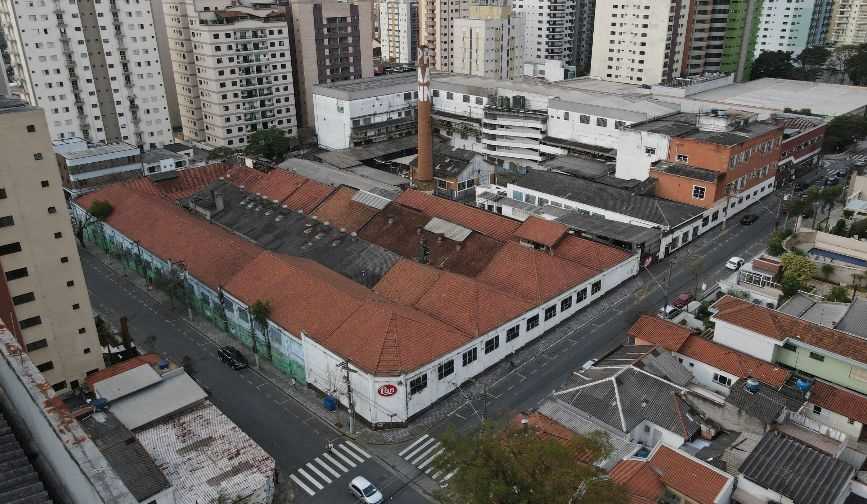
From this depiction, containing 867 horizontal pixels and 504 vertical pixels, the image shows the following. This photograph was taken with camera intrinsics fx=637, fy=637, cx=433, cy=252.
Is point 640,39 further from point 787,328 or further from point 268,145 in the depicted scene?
point 787,328

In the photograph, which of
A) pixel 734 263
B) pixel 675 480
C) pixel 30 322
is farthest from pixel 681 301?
pixel 30 322

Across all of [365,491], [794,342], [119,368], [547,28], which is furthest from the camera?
[547,28]

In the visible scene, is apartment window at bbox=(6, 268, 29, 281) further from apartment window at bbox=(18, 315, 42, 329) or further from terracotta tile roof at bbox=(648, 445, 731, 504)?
terracotta tile roof at bbox=(648, 445, 731, 504)

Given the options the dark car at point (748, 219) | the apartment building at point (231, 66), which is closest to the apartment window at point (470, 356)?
the dark car at point (748, 219)

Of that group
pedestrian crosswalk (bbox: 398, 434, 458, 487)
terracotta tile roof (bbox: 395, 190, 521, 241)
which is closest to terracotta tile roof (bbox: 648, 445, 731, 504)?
pedestrian crosswalk (bbox: 398, 434, 458, 487)

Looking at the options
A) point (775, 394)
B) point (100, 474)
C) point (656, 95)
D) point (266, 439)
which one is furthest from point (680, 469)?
point (656, 95)

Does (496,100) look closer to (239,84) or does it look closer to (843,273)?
(239,84)

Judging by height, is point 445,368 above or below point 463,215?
below

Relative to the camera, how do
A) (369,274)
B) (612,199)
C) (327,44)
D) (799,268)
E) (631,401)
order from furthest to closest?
(327,44) → (612,199) → (369,274) → (799,268) → (631,401)
